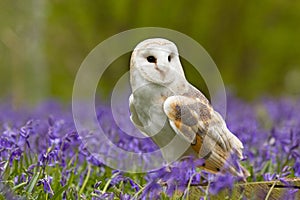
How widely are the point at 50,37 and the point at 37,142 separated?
11162 mm

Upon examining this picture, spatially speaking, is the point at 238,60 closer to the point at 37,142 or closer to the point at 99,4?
the point at 99,4

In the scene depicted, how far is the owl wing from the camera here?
312cm

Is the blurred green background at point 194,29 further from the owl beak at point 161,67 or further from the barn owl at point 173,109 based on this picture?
the owl beak at point 161,67

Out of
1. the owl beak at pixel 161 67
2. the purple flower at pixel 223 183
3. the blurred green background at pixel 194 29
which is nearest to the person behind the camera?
the purple flower at pixel 223 183

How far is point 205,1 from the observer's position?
14461 mm

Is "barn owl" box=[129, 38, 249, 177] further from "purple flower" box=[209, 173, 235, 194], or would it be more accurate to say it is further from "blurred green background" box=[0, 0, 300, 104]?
"blurred green background" box=[0, 0, 300, 104]

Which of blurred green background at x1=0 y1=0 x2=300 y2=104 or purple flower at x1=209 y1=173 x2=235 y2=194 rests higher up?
blurred green background at x1=0 y1=0 x2=300 y2=104

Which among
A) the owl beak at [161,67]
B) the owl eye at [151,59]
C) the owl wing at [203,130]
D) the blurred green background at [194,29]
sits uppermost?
the blurred green background at [194,29]

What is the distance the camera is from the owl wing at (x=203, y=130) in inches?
123

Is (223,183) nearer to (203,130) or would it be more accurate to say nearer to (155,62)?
(203,130)

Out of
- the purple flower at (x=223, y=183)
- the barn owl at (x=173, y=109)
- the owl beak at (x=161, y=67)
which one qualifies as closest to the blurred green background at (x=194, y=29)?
the barn owl at (x=173, y=109)

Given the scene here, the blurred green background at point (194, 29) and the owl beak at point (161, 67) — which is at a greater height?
the blurred green background at point (194, 29)

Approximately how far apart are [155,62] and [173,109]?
0.22m

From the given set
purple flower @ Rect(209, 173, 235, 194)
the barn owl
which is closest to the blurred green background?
the barn owl
